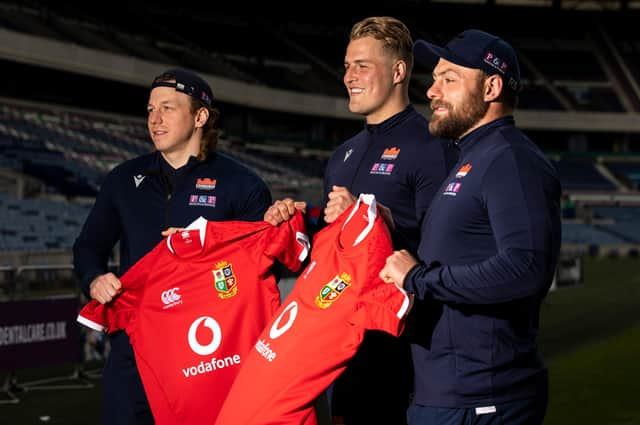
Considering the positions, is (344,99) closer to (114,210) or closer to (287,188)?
(287,188)

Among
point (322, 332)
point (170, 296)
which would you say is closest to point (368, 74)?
point (322, 332)

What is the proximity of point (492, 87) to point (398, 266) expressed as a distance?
71 centimetres

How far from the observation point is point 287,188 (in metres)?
34.9

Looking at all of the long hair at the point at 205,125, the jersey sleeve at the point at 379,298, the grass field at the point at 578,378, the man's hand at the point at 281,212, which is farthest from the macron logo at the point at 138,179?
the grass field at the point at 578,378

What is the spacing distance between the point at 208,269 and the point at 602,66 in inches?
2356

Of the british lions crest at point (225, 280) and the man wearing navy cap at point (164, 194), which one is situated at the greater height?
the man wearing navy cap at point (164, 194)

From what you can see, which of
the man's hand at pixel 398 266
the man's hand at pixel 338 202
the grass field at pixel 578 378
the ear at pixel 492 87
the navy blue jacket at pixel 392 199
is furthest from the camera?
the grass field at pixel 578 378

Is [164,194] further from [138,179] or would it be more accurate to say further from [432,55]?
[432,55]

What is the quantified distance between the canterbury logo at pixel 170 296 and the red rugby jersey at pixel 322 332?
61 cm

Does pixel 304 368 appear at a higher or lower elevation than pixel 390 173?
lower

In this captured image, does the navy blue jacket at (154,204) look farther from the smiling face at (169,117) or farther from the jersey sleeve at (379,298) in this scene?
the jersey sleeve at (379,298)

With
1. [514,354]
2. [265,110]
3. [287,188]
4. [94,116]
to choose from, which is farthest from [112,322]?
[265,110]

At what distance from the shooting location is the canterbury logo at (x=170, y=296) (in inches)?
138

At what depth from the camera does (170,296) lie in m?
3.52
